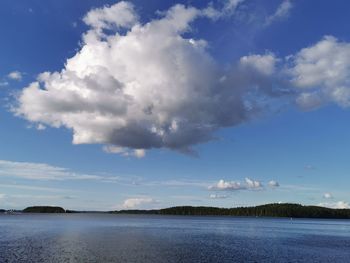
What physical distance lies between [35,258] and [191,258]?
21.8 meters

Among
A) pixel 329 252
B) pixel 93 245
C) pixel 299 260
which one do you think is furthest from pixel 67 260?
pixel 329 252

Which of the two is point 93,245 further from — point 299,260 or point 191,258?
point 299,260

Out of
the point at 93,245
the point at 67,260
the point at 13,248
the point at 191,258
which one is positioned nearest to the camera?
the point at 67,260

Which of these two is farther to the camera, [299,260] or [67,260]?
[299,260]

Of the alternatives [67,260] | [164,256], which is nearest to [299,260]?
[164,256]

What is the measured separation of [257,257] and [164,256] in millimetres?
14370

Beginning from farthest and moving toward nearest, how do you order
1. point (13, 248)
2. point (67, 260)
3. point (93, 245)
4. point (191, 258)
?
point (93, 245) → point (13, 248) → point (191, 258) → point (67, 260)

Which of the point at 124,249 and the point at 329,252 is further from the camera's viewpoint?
the point at 329,252

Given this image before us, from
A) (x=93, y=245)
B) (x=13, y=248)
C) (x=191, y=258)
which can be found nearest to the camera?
(x=191, y=258)

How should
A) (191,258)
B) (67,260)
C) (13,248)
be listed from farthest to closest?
(13,248) → (191,258) → (67,260)

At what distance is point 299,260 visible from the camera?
203ft

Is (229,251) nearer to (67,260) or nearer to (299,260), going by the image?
(299,260)

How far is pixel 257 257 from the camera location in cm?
6369

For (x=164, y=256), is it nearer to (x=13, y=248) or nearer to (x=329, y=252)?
(x=13, y=248)
